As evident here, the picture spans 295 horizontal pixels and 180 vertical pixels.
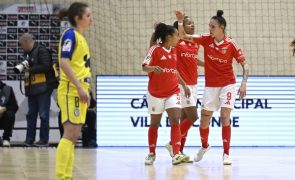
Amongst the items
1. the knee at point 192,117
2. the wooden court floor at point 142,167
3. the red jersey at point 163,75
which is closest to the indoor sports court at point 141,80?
the wooden court floor at point 142,167

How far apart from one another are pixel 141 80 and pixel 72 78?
7.76 m

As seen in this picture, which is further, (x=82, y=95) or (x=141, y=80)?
(x=141, y=80)

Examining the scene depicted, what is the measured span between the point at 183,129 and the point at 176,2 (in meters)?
5.70

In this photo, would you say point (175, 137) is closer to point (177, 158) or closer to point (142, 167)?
point (177, 158)

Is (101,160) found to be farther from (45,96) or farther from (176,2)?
(176,2)

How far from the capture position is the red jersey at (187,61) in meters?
9.88

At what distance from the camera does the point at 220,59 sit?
30.8 feet

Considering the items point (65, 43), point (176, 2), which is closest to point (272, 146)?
point (176, 2)

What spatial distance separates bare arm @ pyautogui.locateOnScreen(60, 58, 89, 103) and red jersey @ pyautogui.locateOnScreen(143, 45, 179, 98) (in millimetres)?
3105

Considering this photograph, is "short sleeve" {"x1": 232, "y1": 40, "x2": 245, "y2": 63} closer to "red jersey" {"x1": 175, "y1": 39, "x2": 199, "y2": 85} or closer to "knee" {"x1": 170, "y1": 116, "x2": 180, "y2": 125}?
"red jersey" {"x1": 175, "y1": 39, "x2": 199, "y2": 85}

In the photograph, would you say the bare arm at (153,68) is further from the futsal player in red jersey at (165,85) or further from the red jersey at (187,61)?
the red jersey at (187,61)

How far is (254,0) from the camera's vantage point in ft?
49.7

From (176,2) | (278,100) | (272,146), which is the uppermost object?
(176,2)

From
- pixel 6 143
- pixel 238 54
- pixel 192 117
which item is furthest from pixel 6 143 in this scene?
pixel 238 54
